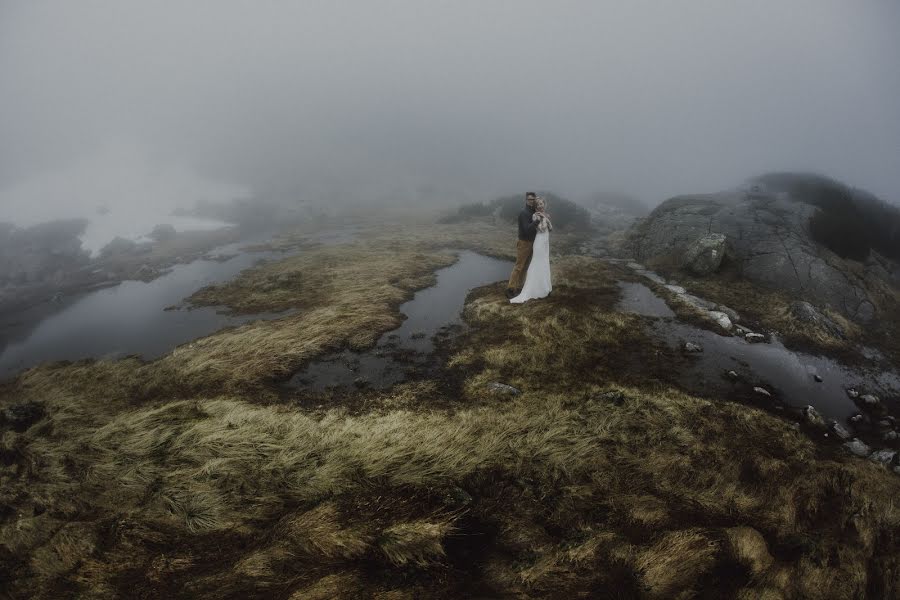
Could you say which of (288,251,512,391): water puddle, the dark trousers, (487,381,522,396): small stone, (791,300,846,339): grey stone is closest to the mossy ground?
(487,381,522,396): small stone

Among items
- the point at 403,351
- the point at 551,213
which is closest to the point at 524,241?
the point at 403,351

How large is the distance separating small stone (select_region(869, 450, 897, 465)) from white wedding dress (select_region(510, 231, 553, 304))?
8.86 metres

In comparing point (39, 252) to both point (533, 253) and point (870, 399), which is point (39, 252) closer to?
point (533, 253)

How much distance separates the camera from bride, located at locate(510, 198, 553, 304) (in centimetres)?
1234

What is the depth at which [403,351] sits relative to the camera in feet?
34.0

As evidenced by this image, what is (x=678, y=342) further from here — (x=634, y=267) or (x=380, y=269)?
(x=380, y=269)

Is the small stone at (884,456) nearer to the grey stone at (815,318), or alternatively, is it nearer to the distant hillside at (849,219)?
the grey stone at (815,318)

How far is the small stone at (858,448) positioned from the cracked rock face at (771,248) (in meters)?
9.77

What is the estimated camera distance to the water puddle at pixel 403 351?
353 inches

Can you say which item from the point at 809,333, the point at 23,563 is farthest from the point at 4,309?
the point at 809,333

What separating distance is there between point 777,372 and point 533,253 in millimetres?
7754

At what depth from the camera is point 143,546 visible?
4.52 m

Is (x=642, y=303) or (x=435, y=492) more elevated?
(x=642, y=303)

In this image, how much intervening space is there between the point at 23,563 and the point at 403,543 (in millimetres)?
5050
